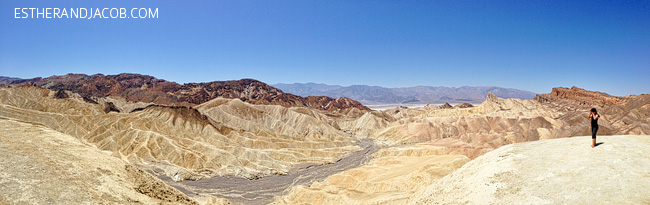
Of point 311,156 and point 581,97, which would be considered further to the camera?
point 581,97

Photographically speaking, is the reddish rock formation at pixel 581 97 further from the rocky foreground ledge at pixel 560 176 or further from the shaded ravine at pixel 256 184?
the rocky foreground ledge at pixel 560 176

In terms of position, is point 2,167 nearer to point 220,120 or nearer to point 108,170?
point 108,170

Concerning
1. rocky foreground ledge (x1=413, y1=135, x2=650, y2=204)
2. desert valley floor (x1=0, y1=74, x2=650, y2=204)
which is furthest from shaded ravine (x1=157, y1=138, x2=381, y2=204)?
rocky foreground ledge (x1=413, y1=135, x2=650, y2=204)

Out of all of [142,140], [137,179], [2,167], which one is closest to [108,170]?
[137,179]

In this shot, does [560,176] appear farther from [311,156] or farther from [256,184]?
[311,156]

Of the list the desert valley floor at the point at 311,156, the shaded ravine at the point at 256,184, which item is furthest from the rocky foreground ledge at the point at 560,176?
the shaded ravine at the point at 256,184

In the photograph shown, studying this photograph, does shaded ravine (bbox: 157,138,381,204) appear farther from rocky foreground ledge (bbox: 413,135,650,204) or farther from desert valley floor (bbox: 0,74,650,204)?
rocky foreground ledge (bbox: 413,135,650,204)

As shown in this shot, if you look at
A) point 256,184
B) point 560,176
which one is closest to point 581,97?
point 256,184
